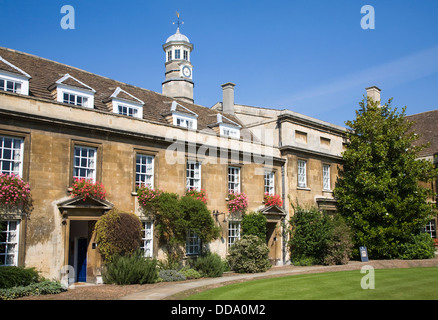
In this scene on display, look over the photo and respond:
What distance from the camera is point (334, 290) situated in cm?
1315

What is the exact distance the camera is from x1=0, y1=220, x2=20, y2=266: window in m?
14.4

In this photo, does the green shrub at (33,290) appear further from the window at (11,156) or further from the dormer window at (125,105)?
the dormer window at (125,105)

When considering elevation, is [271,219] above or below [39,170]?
below

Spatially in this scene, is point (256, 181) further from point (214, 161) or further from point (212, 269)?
point (212, 269)

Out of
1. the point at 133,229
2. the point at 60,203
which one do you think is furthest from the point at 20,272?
the point at 133,229

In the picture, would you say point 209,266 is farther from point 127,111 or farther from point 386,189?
point 386,189

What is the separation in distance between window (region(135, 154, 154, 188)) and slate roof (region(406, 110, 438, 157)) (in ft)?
72.1

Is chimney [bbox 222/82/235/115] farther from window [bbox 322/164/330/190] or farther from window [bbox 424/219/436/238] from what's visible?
window [bbox 424/219/436/238]

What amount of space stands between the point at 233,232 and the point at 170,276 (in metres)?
6.00

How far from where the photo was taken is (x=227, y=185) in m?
22.0

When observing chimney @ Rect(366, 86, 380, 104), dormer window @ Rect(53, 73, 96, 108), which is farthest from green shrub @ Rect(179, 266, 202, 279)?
chimney @ Rect(366, 86, 380, 104)
